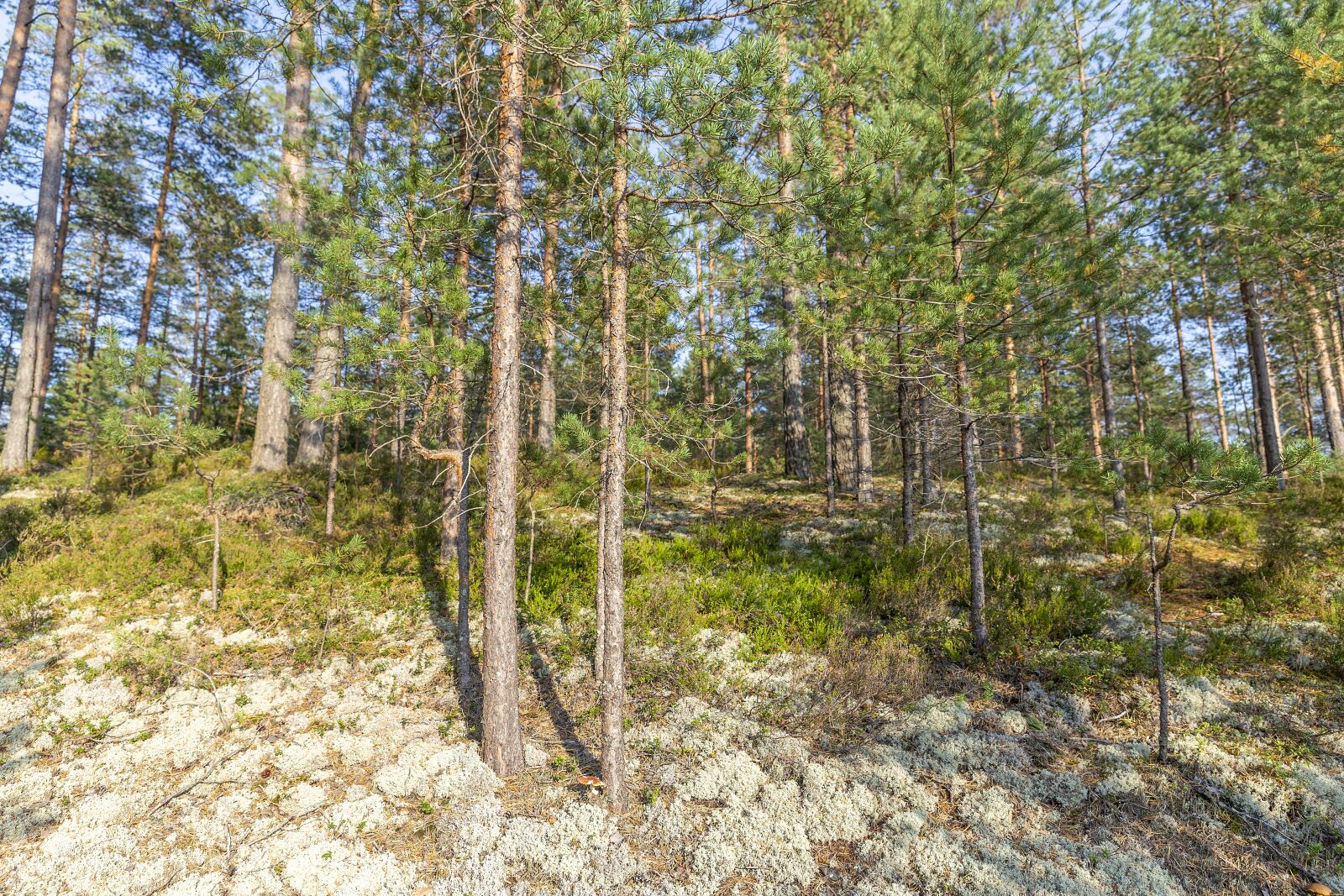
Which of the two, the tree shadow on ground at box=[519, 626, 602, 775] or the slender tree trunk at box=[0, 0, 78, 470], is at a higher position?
the slender tree trunk at box=[0, 0, 78, 470]

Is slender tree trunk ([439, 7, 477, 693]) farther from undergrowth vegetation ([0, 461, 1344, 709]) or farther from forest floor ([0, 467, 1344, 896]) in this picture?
undergrowth vegetation ([0, 461, 1344, 709])

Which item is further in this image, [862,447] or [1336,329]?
[1336,329]

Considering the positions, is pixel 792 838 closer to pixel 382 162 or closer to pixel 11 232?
pixel 382 162

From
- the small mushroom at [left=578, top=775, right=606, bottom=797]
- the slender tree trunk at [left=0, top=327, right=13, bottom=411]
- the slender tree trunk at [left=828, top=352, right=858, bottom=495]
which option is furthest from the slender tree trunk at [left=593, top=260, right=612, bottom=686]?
the slender tree trunk at [left=0, top=327, right=13, bottom=411]

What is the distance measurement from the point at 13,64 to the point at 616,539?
17.1 meters

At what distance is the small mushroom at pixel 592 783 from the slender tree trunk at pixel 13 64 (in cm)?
1678

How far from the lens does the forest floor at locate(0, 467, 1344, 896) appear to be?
3801mm

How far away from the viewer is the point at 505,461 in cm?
476

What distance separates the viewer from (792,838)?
406 cm

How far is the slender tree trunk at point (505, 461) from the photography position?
4.66 meters

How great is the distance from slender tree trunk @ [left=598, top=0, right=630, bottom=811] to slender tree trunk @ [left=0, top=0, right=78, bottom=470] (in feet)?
52.7

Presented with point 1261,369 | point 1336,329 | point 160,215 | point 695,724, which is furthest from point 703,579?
point 1336,329

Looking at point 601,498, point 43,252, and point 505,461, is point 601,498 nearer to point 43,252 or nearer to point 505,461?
point 505,461

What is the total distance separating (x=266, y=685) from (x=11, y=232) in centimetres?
2454
